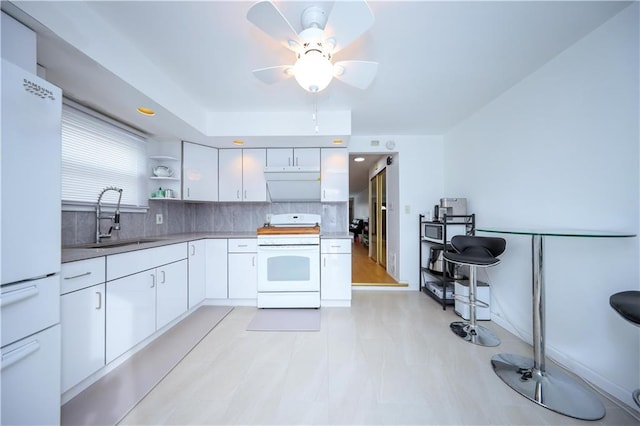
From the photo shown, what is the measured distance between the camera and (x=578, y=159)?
157 centimetres

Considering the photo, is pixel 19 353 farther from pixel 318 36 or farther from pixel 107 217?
pixel 318 36

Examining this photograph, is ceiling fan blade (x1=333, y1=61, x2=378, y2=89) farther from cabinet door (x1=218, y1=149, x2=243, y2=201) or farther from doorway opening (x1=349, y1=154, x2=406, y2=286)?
doorway opening (x1=349, y1=154, x2=406, y2=286)

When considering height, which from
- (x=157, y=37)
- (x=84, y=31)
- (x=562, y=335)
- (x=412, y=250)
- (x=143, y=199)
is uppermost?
(x=157, y=37)

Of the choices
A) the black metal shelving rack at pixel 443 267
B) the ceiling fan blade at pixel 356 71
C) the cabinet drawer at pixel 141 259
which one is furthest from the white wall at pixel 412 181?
the cabinet drawer at pixel 141 259

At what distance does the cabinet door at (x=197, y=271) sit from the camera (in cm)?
243

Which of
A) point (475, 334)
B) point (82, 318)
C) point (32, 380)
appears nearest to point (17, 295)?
point (32, 380)

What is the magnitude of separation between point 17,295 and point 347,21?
1989 millimetres

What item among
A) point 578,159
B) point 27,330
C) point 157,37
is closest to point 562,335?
point 578,159

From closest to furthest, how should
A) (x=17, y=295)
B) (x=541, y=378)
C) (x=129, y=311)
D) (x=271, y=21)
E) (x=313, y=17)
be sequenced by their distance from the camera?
(x=17, y=295)
(x=271, y=21)
(x=313, y=17)
(x=541, y=378)
(x=129, y=311)

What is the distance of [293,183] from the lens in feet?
9.51

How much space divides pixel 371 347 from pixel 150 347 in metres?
1.94

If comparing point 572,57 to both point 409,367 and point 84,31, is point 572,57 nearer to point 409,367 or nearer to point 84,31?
point 409,367

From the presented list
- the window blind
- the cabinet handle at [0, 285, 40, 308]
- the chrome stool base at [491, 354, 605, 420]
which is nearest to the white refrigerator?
the cabinet handle at [0, 285, 40, 308]

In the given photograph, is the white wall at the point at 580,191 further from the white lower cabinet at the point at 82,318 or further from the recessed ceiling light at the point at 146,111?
the recessed ceiling light at the point at 146,111
